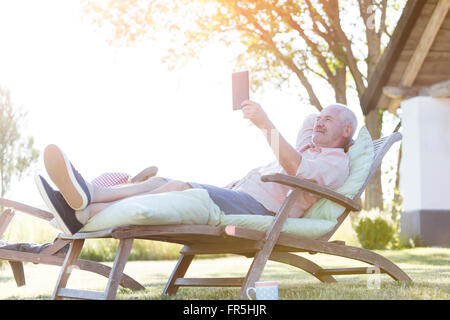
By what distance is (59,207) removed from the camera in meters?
3.15

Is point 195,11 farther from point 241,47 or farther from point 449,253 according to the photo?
point 449,253

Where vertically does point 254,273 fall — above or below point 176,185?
below

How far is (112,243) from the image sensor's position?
1051cm

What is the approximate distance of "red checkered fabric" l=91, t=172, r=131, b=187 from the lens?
12.0ft

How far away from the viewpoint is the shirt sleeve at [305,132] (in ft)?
13.6

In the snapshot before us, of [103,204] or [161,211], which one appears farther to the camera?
[103,204]

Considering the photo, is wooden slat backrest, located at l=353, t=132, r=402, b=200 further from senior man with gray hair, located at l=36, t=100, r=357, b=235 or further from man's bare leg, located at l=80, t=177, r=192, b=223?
man's bare leg, located at l=80, t=177, r=192, b=223

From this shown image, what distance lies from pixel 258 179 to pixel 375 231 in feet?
23.3

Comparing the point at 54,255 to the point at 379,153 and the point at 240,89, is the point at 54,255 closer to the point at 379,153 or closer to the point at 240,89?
the point at 240,89


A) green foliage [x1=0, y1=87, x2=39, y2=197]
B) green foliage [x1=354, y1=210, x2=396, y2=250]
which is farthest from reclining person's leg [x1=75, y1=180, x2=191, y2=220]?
green foliage [x1=0, y1=87, x2=39, y2=197]

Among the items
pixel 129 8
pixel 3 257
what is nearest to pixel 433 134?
pixel 129 8

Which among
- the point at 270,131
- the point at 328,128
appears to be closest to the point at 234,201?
the point at 270,131

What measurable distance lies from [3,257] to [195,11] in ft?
33.6

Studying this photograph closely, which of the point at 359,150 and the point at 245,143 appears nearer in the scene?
the point at 359,150
